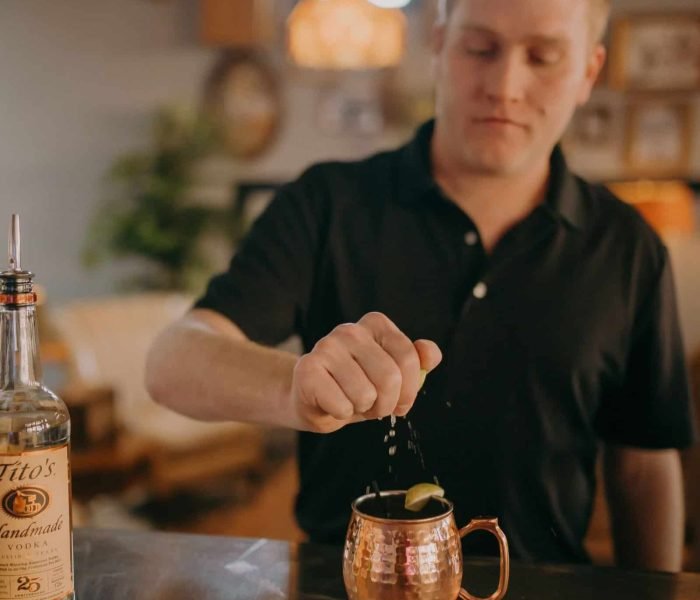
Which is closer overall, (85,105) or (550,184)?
(550,184)

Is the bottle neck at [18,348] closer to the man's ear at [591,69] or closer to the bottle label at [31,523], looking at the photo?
the bottle label at [31,523]

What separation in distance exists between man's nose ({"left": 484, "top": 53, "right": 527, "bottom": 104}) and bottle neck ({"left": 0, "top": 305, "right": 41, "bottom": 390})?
2.50ft

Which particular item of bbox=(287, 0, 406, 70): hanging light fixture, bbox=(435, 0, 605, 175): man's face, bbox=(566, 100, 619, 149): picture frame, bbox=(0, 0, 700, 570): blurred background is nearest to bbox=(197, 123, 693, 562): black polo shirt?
bbox=(435, 0, 605, 175): man's face

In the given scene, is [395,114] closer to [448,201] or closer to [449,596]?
[448,201]

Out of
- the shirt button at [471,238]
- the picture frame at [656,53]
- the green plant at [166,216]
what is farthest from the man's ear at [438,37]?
the picture frame at [656,53]

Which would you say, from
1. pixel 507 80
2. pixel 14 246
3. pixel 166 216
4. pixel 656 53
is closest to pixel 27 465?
pixel 14 246

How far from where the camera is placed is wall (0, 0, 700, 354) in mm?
5340

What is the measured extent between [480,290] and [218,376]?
46cm

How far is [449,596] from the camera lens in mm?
785

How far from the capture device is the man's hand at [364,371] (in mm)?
769

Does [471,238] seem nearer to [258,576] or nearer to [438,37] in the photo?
[438,37]

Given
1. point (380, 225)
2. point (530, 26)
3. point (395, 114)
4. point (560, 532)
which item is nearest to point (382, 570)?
point (560, 532)

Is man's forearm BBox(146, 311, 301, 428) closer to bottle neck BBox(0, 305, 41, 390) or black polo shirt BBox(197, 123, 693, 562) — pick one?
black polo shirt BBox(197, 123, 693, 562)

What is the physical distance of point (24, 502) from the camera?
2.56 ft
